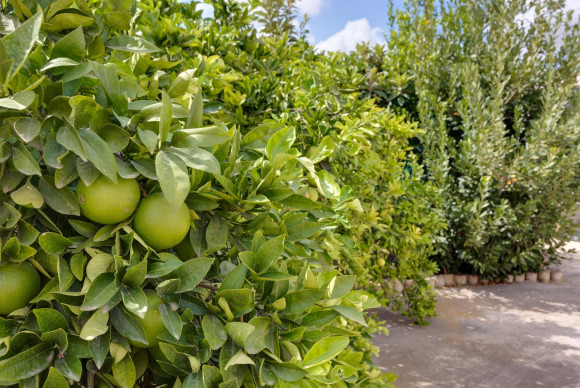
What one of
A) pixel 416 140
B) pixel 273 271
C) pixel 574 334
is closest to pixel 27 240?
pixel 273 271

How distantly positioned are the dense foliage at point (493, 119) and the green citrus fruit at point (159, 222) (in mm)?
5664

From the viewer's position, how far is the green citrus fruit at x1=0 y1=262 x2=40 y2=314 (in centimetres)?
63

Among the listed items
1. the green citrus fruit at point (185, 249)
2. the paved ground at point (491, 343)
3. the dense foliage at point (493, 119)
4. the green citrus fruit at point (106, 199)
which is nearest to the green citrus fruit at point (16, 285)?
the green citrus fruit at point (106, 199)

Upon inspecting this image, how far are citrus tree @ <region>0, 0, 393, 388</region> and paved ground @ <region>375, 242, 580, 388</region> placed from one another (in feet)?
10.4

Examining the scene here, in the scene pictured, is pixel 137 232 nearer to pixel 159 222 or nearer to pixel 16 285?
pixel 159 222

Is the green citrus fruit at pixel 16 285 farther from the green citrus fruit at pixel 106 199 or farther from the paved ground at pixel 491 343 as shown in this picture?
the paved ground at pixel 491 343

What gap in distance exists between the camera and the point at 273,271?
2.47 feet

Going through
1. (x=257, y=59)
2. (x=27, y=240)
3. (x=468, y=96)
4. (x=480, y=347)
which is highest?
(x=468, y=96)

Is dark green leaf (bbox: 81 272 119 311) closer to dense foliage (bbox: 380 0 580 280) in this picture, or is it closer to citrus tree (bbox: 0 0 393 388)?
citrus tree (bbox: 0 0 393 388)

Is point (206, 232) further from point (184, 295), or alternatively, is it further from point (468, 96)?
point (468, 96)

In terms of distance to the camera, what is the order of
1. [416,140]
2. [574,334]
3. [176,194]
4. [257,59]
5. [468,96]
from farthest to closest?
[416,140] < [468,96] < [574,334] < [257,59] < [176,194]


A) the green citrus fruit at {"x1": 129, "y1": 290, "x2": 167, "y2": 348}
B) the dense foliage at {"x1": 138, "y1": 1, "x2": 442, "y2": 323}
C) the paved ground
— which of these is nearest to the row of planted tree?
the green citrus fruit at {"x1": 129, "y1": 290, "x2": 167, "y2": 348}

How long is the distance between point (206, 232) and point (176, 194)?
19cm

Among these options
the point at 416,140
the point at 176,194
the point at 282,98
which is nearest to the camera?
the point at 176,194
